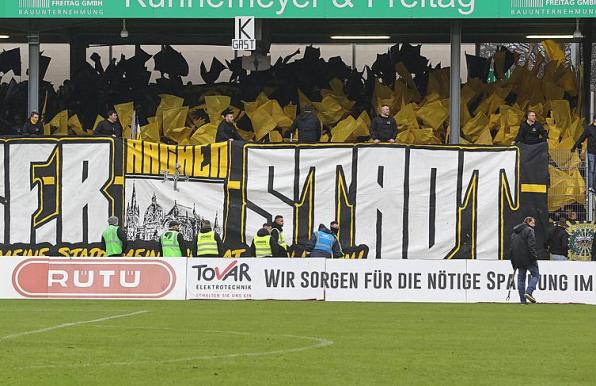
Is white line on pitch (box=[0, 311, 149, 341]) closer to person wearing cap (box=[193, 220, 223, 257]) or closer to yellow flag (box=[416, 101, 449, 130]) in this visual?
person wearing cap (box=[193, 220, 223, 257])

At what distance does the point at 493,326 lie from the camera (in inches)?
813

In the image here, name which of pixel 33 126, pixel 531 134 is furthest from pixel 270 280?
pixel 531 134

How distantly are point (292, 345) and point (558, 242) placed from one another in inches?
594

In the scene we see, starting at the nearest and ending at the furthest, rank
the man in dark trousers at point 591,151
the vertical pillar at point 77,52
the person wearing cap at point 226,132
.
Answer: the man in dark trousers at point 591,151 < the person wearing cap at point 226,132 < the vertical pillar at point 77,52

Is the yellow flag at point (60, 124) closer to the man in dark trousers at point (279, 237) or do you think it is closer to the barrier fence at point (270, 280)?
the man in dark trousers at point (279, 237)

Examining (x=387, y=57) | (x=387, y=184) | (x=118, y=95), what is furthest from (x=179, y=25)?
(x=387, y=184)

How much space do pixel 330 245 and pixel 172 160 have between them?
4.31 meters

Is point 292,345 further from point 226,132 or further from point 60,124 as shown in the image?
point 60,124

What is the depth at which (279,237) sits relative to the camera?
30703 millimetres

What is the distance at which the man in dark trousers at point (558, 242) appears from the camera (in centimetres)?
3066

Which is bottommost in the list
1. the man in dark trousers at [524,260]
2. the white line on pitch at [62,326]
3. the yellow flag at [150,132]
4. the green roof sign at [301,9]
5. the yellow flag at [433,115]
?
the white line on pitch at [62,326]

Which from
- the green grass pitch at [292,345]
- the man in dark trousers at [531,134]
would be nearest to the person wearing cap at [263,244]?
the green grass pitch at [292,345]

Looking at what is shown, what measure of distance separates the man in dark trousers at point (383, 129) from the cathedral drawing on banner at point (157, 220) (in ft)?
13.6

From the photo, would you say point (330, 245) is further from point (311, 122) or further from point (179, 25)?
point (179, 25)
